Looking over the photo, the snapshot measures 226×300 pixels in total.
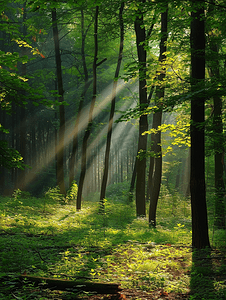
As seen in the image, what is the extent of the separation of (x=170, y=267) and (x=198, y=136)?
3.05 metres

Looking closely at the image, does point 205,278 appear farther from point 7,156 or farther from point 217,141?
point 7,156

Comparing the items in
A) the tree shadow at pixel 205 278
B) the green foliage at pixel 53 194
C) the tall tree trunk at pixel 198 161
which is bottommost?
the tree shadow at pixel 205 278

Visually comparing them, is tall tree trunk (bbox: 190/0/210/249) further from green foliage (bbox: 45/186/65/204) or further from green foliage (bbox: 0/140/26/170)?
green foliage (bbox: 45/186/65/204)

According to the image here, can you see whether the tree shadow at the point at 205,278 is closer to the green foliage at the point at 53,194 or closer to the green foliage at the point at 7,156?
the green foliage at the point at 7,156

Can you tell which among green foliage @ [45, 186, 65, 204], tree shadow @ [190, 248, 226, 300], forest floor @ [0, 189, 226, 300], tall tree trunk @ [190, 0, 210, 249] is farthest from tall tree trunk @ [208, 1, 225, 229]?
green foliage @ [45, 186, 65, 204]

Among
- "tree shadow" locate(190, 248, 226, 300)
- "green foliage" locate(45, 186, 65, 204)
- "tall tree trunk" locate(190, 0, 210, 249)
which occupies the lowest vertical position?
"tree shadow" locate(190, 248, 226, 300)

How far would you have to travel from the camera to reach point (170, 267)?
5.07m

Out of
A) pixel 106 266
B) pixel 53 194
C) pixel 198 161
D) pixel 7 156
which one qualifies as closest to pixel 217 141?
pixel 198 161

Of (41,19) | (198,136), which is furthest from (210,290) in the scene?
(41,19)

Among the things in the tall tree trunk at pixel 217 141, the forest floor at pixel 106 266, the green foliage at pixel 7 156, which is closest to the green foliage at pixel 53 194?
the forest floor at pixel 106 266

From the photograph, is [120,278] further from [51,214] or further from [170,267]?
[51,214]

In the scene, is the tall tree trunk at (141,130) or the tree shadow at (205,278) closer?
the tree shadow at (205,278)

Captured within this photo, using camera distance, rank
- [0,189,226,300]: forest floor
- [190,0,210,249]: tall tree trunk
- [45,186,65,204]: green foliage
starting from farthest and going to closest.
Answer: [45,186,65,204]: green foliage < [190,0,210,249]: tall tree trunk < [0,189,226,300]: forest floor

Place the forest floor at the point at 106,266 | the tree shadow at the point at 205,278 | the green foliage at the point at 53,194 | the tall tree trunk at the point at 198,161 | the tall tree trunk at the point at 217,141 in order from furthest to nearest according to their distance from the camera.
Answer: the green foliage at the point at 53,194
the tall tree trunk at the point at 217,141
the tall tree trunk at the point at 198,161
the tree shadow at the point at 205,278
the forest floor at the point at 106,266
